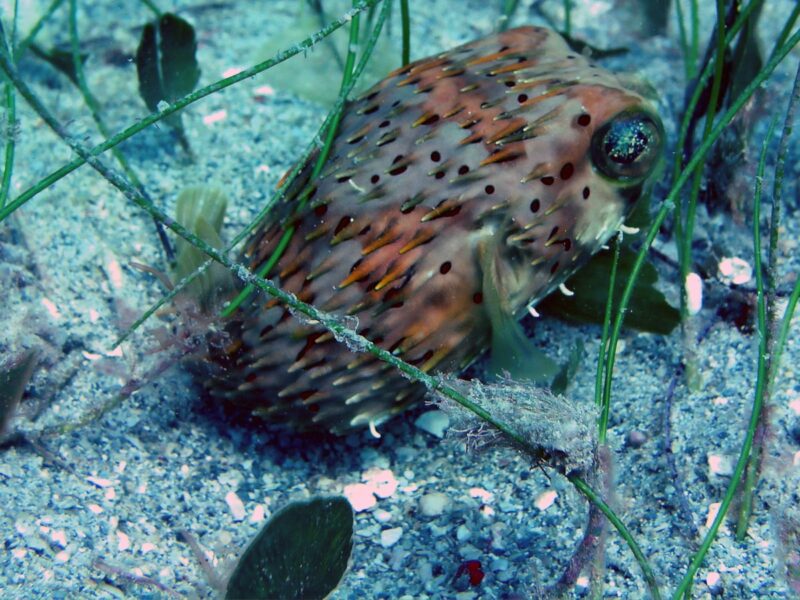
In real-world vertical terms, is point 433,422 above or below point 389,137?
below

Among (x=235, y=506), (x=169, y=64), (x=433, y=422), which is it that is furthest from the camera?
(x=169, y=64)

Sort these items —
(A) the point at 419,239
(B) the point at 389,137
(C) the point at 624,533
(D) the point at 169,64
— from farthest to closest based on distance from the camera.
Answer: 1. (D) the point at 169,64
2. (B) the point at 389,137
3. (A) the point at 419,239
4. (C) the point at 624,533

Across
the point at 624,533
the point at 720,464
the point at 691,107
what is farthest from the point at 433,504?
the point at 691,107

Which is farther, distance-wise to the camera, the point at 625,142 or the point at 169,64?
the point at 169,64

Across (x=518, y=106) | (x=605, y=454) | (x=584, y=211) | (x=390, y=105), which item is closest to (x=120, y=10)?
(x=390, y=105)

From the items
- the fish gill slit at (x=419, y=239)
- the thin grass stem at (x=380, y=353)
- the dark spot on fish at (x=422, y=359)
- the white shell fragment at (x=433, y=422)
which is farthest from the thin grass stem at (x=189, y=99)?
the white shell fragment at (x=433, y=422)

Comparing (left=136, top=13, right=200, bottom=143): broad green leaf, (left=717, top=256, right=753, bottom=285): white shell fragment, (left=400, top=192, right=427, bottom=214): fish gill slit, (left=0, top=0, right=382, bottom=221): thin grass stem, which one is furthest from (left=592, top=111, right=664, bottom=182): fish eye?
(left=136, top=13, right=200, bottom=143): broad green leaf

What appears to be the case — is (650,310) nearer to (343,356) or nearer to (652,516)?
(652,516)

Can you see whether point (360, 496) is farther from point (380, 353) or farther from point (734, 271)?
point (734, 271)
